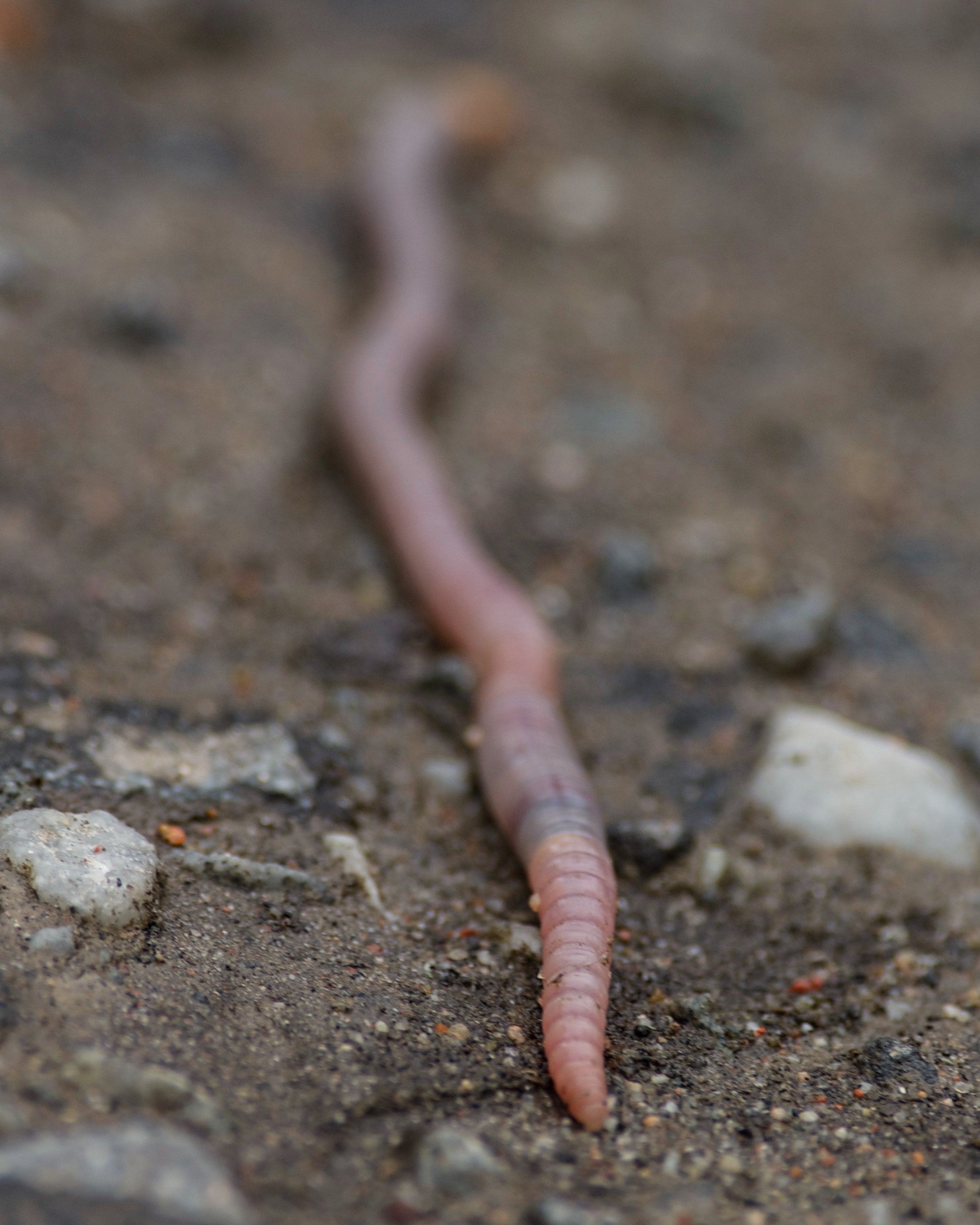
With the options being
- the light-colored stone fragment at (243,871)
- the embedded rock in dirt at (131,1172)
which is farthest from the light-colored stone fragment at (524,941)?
the embedded rock in dirt at (131,1172)

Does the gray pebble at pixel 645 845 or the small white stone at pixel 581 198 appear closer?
the gray pebble at pixel 645 845

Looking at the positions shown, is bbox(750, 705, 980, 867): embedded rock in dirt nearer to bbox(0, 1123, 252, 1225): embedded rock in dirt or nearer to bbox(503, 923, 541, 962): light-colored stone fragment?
bbox(503, 923, 541, 962): light-colored stone fragment

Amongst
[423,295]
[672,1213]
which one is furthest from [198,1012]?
[423,295]

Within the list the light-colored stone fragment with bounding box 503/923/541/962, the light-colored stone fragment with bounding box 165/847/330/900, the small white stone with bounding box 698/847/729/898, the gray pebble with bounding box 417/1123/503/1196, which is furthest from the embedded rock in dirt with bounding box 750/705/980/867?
the gray pebble with bounding box 417/1123/503/1196

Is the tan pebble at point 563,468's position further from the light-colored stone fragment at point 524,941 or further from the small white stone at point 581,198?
the light-colored stone fragment at point 524,941

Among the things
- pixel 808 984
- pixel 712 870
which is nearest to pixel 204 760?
pixel 712 870

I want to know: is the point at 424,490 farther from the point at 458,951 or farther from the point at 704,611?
the point at 458,951
